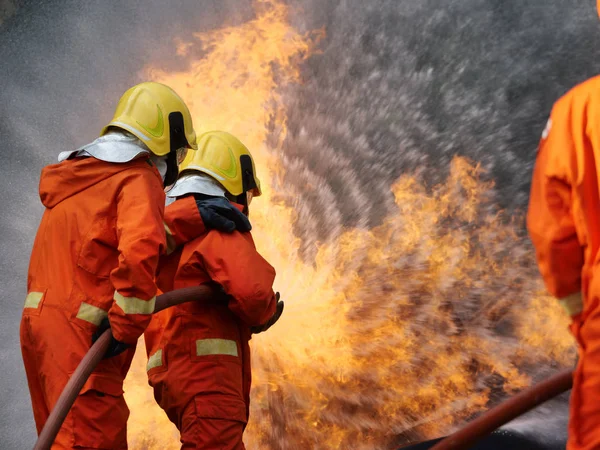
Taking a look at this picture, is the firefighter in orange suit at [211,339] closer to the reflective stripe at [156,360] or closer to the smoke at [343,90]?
the reflective stripe at [156,360]

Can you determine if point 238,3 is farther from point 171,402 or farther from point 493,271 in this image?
point 171,402

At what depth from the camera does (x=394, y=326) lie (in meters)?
6.22

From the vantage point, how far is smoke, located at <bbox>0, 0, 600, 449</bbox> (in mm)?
6305

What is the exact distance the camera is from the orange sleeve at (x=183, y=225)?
3879 millimetres

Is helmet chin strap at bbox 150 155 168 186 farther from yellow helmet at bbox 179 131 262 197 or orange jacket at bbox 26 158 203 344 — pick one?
yellow helmet at bbox 179 131 262 197

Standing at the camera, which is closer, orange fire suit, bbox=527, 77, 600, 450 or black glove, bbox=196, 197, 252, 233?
orange fire suit, bbox=527, 77, 600, 450

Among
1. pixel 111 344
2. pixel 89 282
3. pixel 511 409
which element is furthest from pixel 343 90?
pixel 511 409

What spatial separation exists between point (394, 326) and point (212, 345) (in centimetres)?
276

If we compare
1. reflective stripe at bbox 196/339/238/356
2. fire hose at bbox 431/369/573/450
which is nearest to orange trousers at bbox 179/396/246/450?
reflective stripe at bbox 196/339/238/356

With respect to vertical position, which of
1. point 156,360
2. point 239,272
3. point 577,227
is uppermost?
point 577,227

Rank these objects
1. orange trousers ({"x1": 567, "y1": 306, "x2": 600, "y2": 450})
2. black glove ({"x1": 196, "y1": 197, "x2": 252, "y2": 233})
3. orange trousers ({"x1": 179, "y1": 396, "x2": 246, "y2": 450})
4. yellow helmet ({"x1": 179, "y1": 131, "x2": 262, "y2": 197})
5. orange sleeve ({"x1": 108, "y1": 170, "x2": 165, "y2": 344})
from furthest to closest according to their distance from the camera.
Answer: yellow helmet ({"x1": 179, "y1": 131, "x2": 262, "y2": 197}) → black glove ({"x1": 196, "y1": 197, "x2": 252, "y2": 233}) → orange trousers ({"x1": 179, "y1": 396, "x2": 246, "y2": 450}) → orange sleeve ({"x1": 108, "y1": 170, "x2": 165, "y2": 344}) → orange trousers ({"x1": 567, "y1": 306, "x2": 600, "y2": 450})

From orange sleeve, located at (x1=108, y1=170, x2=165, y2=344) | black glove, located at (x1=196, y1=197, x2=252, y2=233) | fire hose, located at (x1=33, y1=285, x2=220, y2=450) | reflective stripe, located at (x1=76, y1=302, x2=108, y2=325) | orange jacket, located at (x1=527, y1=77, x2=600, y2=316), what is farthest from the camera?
black glove, located at (x1=196, y1=197, x2=252, y2=233)

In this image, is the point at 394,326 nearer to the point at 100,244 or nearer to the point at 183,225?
the point at 183,225

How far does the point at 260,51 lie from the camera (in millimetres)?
6730
